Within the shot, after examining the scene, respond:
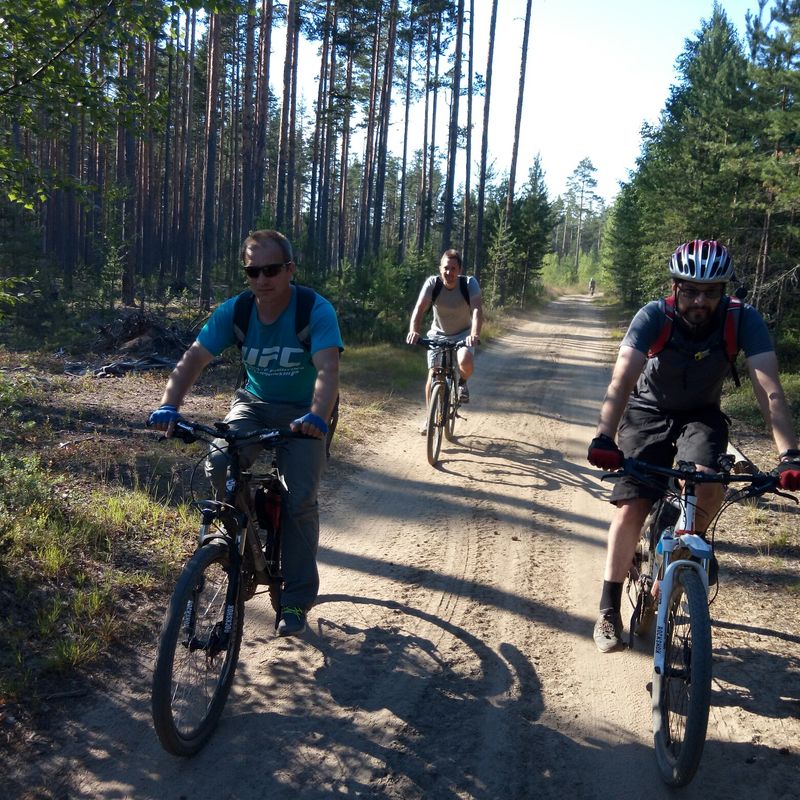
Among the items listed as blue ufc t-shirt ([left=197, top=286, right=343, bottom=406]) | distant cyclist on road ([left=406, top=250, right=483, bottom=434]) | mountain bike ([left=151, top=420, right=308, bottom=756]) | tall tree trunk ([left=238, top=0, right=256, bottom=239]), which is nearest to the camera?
mountain bike ([left=151, top=420, right=308, bottom=756])

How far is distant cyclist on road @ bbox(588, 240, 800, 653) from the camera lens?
3445mm

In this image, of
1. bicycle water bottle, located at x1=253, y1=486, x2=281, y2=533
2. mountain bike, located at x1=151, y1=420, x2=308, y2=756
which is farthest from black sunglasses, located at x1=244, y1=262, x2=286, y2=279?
bicycle water bottle, located at x1=253, y1=486, x2=281, y2=533

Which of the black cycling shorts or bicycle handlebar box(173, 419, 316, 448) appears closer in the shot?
bicycle handlebar box(173, 419, 316, 448)

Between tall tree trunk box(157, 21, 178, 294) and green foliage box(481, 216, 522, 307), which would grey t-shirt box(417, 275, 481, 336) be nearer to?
tall tree trunk box(157, 21, 178, 294)

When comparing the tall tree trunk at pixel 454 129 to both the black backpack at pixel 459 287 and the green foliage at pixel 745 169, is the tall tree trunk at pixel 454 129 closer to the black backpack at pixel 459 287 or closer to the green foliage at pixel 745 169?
the green foliage at pixel 745 169

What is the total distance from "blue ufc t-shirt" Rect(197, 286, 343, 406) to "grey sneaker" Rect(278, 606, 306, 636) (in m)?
1.10

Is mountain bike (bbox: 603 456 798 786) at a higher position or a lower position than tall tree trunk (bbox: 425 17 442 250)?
lower

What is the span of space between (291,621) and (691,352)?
A: 248cm

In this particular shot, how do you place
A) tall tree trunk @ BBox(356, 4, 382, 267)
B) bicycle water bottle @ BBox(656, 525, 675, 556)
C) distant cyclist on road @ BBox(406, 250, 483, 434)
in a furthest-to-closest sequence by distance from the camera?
tall tree trunk @ BBox(356, 4, 382, 267), distant cyclist on road @ BBox(406, 250, 483, 434), bicycle water bottle @ BBox(656, 525, 675, 556)

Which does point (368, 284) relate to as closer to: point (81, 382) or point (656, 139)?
point (81, 382)

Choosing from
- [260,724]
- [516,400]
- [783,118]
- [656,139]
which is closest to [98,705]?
[260,724]

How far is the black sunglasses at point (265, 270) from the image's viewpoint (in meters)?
3.56

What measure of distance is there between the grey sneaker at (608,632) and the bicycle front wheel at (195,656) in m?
2.04

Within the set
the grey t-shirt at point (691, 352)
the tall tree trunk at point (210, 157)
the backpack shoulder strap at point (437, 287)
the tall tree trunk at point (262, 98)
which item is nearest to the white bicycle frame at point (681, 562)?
the grey t-shirt at point (691, 352)
